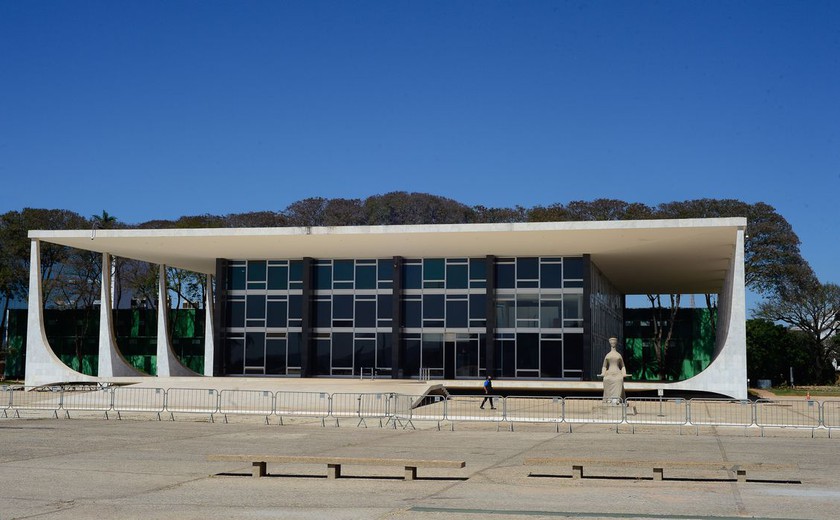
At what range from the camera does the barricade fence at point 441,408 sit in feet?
82.9

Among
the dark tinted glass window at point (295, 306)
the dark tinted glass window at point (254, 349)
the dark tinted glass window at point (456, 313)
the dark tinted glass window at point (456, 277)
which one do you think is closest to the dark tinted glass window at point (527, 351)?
the dark tinted glass window at point (456, 313)

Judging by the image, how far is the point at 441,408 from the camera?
3172 cm

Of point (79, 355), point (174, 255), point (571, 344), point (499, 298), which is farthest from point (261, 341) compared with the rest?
point (79, 355)

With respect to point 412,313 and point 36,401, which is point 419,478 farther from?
point 412,313

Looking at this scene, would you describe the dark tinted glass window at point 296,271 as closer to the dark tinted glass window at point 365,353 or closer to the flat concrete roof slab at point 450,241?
the flat concrete roof slab at point 450,241

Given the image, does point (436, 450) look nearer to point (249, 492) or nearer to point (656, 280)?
point (249, 492)

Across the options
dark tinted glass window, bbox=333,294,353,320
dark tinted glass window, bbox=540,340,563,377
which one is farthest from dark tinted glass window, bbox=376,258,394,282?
dark tinted glass window, bbox=540,340,563,377

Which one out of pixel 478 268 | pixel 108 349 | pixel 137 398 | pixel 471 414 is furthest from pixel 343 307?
pixel 471 414

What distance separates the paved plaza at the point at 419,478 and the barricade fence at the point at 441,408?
3211 mm

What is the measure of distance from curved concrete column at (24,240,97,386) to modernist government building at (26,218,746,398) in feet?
0.20

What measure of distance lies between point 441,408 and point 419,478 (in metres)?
18.4

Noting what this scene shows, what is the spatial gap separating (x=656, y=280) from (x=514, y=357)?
17516mm

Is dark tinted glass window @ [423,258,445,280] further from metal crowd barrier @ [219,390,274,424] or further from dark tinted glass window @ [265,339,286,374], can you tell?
metal crowd barrier @ [219,390,274,424]

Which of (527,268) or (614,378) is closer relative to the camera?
(614,378)
